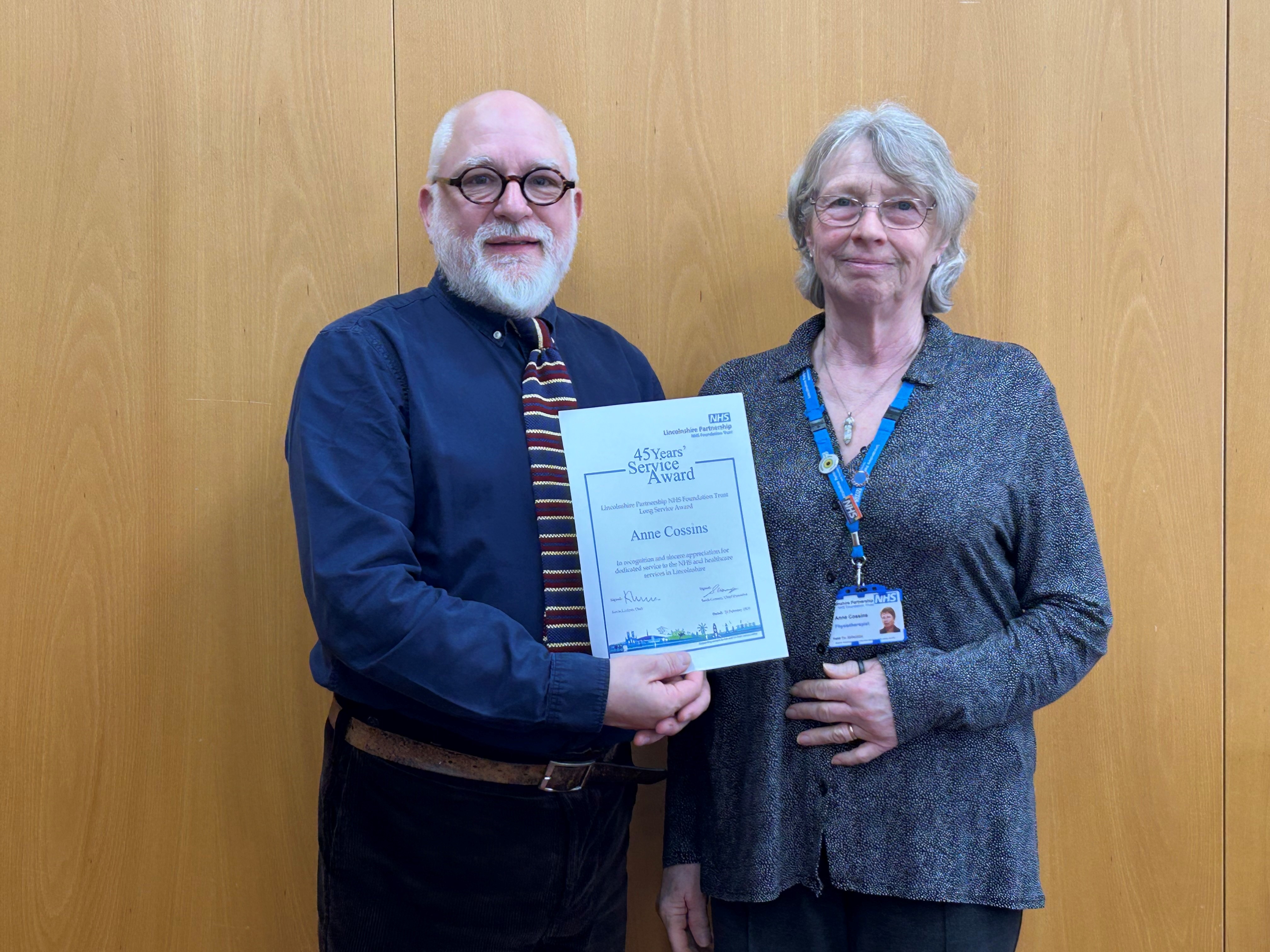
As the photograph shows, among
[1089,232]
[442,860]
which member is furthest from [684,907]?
[1089,232]

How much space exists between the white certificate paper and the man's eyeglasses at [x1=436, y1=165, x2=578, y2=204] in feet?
1.37

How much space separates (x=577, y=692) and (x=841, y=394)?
70 cm

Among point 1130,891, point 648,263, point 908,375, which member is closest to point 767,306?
point 648,263

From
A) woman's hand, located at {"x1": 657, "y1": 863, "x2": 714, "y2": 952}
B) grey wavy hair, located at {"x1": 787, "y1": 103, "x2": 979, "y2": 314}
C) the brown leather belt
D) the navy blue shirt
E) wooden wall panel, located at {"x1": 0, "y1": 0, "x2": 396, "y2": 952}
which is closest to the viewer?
the navy blue shirt

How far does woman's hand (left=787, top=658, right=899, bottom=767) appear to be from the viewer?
4.83 ft

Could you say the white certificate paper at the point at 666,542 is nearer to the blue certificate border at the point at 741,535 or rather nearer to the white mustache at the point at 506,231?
the blue certificate border at the point at 741,535

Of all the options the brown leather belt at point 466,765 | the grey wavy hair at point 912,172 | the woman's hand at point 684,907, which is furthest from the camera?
the woman's hand at point 684,907

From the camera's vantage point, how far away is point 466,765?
1514 millimetres

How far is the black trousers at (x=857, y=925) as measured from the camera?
1462 mm

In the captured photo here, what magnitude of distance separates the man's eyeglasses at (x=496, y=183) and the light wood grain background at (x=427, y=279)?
1.43ft

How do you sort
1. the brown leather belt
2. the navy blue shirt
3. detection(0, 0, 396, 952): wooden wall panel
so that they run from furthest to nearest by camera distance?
1. detection(0, 0, 396, 952): wooden wall panel
2. the brown leather belt
3. the navy blue shirt

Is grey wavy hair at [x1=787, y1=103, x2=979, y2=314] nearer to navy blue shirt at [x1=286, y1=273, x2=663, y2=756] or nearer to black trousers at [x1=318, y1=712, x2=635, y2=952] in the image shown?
navy blue shirt at [x1=286, y1=273, x2=663, y2=756]

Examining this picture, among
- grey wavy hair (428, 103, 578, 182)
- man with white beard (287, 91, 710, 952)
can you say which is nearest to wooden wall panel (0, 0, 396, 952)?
grey wavy hair (428, 103, 578, 182)

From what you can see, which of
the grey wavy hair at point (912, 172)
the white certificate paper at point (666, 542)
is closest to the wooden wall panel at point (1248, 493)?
the grey wavy hair at point (912, 172)
